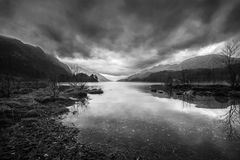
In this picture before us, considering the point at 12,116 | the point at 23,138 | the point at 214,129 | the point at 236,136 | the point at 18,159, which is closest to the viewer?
the point at 18,159

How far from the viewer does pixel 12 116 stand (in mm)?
11562

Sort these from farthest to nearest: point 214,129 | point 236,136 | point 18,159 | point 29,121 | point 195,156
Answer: point 29,121 < point 214,129 < point 236,136 < point 195,156 < point 18,159

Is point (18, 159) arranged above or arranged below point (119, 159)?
above

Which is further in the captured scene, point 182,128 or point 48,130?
point 182,128

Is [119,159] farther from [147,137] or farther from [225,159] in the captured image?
[225,159]

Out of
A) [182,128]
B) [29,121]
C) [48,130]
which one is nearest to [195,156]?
[182,128]

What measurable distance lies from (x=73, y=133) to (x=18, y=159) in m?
3.66

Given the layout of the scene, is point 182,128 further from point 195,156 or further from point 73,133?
point 73,133

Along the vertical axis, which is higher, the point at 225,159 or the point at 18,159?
the point at 18,159

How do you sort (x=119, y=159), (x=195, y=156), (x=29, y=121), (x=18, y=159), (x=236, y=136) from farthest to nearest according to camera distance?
(x=29, y=121), (x=236, y=136), (x=195, y=156), (x=119, y=159), (x=18, y=159)

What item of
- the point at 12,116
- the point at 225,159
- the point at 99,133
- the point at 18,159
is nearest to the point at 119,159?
the point at 99,133

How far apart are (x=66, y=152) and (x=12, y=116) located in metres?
9.93

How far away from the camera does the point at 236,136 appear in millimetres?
8617

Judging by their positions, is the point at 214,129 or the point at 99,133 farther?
the point at 214,129
